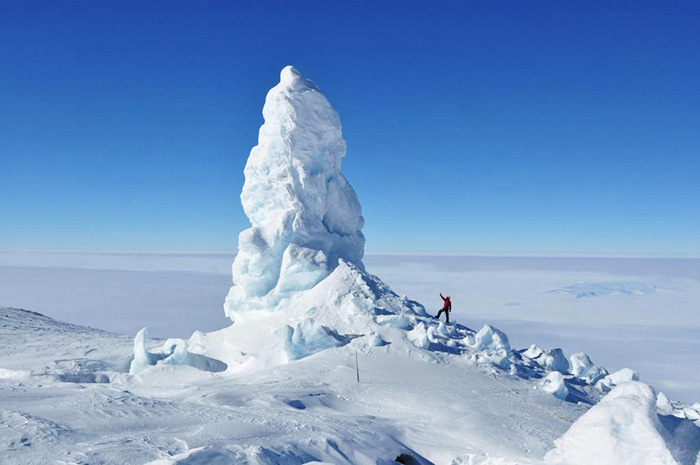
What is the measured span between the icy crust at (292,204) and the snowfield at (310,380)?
7 centimetres

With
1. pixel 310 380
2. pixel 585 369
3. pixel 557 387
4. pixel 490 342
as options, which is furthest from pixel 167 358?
pixel 585 369

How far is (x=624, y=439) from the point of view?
413 inches

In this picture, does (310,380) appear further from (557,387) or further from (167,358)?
(557,387)

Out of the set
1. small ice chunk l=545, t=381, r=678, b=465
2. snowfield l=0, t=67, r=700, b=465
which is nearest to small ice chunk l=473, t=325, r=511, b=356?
snowfield l=0, t=67, r=700, b=465

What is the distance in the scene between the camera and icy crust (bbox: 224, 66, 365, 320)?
1022 inches

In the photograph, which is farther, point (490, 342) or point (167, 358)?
point (490, 342)

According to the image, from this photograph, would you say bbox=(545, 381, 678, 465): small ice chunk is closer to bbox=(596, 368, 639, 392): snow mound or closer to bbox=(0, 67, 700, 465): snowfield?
bbox=(0, 67, 700, 465): snowfield

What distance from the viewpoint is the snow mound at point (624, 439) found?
395 inches

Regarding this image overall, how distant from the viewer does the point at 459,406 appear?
16.2m

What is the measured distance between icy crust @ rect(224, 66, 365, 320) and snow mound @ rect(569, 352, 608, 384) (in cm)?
1113

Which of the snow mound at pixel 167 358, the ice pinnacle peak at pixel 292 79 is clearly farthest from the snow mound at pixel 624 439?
the ice pinnacle peak at pixel 292 79

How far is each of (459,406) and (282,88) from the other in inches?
689

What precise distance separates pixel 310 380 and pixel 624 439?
9.70 m

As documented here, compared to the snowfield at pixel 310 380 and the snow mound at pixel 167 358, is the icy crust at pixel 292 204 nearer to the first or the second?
the snowfield at pixel 310 380
